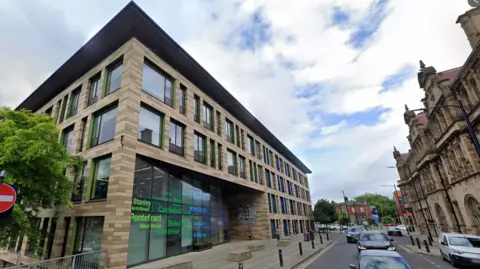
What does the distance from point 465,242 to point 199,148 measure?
18.2 m

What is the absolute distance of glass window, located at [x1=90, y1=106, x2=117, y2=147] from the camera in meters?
15.3

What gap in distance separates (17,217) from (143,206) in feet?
18.7

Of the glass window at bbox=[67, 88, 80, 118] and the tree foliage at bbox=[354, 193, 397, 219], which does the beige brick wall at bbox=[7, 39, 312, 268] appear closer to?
the glass window at bbox=[67, 88, 80, 118]

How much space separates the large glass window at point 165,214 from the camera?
46.0ft

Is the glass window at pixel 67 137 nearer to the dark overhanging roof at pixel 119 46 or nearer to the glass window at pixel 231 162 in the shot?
the dark overhanging roof at pixel 119 46

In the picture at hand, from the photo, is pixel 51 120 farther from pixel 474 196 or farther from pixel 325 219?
pixel 325 219

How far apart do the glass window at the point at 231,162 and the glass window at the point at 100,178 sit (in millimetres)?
12361

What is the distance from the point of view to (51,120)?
13.9 m

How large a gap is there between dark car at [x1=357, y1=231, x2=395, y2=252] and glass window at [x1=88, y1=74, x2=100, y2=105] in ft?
69.2

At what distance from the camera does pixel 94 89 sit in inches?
731

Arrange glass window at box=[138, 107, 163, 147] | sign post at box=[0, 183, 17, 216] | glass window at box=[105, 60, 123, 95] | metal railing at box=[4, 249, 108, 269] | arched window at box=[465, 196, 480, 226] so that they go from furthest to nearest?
arched window at box=[465, 196, 480, 226] → glass window at box=[105, 60, 123, 95] → glass window at box=[138, 107, 163, 147] → metal railing at box=[4, 249, 108, 269] → sign post at box=[0, 183, 17, 216]

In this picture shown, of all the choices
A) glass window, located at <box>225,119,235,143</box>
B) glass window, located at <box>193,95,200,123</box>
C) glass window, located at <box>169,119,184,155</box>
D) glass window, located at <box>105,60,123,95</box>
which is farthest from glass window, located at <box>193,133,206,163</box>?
glass window, located at <box>105,60,123,95</box>

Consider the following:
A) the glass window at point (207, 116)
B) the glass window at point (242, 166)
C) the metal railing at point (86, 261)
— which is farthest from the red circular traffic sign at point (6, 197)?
the glass window at point (242, 166)

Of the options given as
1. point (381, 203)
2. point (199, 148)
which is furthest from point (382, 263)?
point (381, 203)
